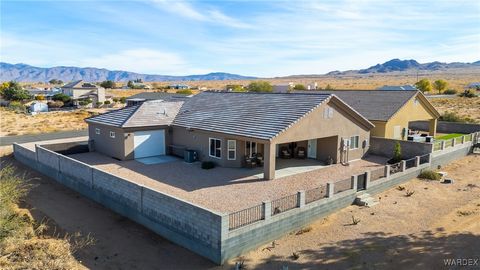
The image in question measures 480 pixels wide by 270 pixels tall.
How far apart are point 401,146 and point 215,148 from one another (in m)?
13.8

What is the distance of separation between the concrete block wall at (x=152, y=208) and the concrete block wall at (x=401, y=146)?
1870 centimetres

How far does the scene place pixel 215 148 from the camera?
950 inches

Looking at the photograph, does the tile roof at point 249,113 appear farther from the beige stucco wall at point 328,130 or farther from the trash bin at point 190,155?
the trash bin at point 190,155

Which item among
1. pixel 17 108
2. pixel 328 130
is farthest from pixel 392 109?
pixel 17 108

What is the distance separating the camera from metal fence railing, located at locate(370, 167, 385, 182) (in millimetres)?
20069

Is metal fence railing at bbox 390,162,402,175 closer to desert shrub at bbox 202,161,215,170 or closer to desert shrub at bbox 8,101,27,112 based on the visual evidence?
desert shrub at bbox 202,161,215,170

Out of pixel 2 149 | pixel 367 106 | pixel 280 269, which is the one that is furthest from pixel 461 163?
pixel 2 149

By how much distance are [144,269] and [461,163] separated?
83.5 ft

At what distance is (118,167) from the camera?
937 inches

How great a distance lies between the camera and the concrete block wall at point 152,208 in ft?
42.9

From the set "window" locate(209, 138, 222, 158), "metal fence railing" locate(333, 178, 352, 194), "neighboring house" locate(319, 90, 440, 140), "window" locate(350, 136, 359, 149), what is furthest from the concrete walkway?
"metal fence railing" locate(333, 178, 352, 194)

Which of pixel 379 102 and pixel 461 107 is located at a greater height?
pixel 379 102

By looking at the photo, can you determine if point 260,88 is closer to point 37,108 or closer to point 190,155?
point 37,108

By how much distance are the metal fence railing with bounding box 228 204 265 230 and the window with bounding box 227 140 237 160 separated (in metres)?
9.31
